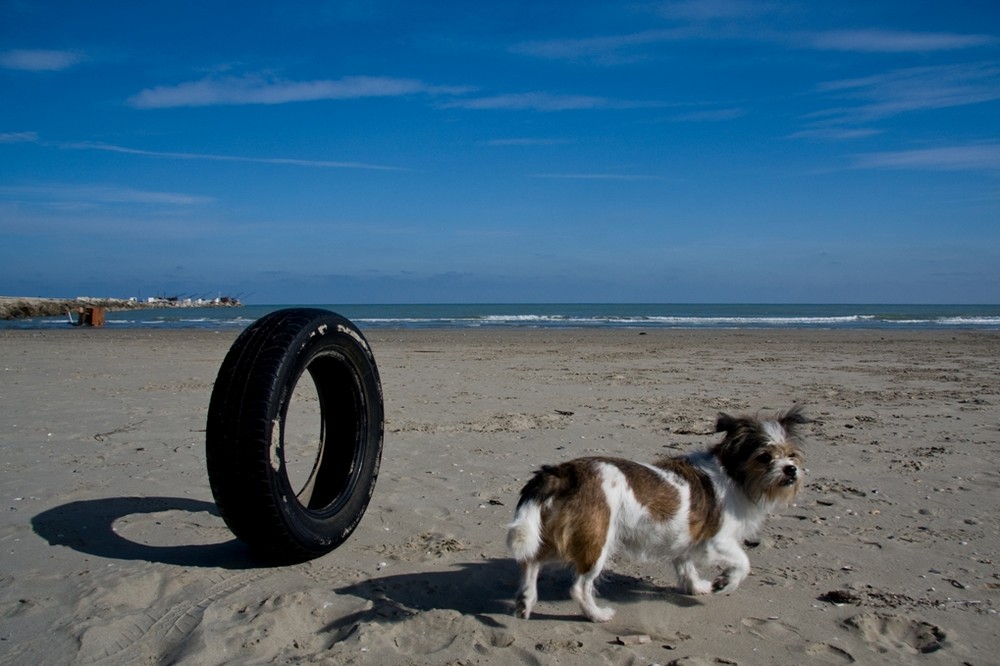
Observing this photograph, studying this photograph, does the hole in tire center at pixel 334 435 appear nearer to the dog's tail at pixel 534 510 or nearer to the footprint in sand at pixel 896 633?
the dog's tail at pixel 534 510

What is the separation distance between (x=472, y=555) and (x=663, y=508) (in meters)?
1.49

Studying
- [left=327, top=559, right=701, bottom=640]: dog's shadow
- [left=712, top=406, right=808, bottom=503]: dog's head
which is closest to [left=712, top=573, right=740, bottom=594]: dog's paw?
[left=327, top=559, right=701, bottom=640]: dog's shadow

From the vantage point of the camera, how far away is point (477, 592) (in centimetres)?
445

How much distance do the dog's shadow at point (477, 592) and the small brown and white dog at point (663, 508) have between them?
0.56 ft

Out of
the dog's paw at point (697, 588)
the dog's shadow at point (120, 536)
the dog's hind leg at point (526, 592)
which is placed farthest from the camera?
the dog's shadow at point (120, 536)

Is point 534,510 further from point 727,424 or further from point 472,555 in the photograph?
point 727,424

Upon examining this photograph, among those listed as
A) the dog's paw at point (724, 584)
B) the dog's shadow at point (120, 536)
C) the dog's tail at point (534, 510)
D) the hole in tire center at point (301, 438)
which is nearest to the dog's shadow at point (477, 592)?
the dog's paw at point (724, 584)

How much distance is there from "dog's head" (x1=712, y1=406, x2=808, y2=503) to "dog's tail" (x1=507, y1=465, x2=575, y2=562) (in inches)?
43.1

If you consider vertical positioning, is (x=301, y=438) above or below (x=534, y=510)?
below

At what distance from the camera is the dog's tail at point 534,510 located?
Answer: 3.86 metres

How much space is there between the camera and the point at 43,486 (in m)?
6.41

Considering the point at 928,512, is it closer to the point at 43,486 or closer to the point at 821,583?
the point at 821,583

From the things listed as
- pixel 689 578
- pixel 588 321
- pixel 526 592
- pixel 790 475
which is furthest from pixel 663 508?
A: pixel 588 321

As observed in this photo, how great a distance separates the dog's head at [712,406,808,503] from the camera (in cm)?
434
